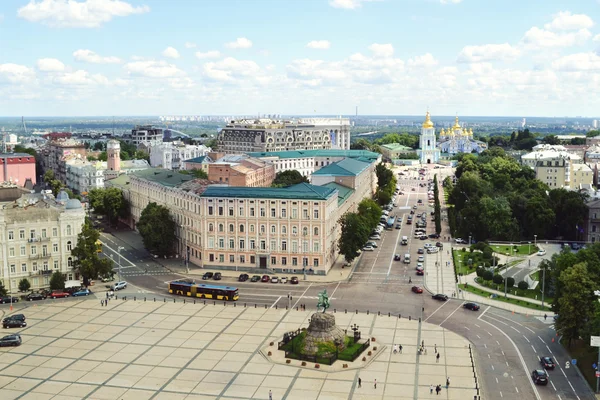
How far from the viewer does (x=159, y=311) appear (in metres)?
88.2

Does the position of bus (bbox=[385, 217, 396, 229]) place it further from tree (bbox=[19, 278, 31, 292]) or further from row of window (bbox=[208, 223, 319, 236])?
tree (bbox=[19, 278, 31, 292])

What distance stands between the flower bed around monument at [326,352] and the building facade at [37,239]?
45.8 metres

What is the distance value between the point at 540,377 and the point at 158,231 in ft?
240

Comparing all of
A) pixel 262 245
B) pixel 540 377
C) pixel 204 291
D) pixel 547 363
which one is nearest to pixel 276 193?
pixel 262 245

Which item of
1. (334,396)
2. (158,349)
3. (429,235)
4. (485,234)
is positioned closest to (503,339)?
(334,396)

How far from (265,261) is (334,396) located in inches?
1960

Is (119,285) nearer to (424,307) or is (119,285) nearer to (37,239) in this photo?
(37,239)

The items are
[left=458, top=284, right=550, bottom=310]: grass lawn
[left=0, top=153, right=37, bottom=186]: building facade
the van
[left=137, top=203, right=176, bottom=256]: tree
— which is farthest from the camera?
[left=0, top=153, right=37, bottom=186]: building facade

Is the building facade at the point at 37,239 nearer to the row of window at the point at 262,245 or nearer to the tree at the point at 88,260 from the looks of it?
the tree at the point at 88,260

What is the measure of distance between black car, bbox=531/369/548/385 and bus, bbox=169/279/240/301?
142 feet

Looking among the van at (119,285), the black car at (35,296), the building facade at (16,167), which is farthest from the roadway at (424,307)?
the building facade at (16,167)

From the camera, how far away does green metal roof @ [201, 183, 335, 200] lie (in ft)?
350

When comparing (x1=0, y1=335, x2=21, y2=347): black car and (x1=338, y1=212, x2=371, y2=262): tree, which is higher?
(x1=338, y1=212, x2=371, y2=262): tree

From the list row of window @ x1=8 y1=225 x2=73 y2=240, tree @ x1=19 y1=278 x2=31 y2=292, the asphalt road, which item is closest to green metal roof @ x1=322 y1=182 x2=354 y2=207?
the asphalt road
